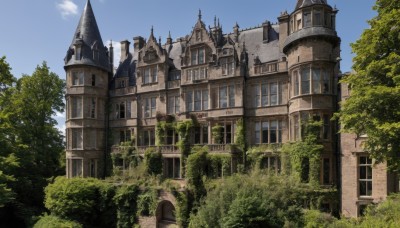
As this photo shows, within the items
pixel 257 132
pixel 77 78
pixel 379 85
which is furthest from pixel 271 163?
pixel 77 78

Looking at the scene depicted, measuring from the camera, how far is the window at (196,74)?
32500 mm

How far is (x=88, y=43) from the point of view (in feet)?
122

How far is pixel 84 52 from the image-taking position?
1435 inches

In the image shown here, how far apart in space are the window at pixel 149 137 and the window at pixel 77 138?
7014mm

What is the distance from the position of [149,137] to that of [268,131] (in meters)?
13.5

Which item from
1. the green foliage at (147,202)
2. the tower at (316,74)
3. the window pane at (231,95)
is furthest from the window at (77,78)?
the tower at (316,74)

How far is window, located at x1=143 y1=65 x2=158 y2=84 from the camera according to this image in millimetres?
35750

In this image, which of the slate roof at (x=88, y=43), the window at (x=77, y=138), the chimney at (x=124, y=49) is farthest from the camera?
the chimney at (x=124, y=49)

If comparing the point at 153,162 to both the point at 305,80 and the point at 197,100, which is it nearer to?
the point at 197,100

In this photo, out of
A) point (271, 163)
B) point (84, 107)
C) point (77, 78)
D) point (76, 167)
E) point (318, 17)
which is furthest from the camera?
point (77, 78)

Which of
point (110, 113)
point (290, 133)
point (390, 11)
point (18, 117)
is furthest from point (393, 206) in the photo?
point (18, 117)

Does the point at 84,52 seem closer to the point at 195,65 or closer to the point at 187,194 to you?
the point at 195,65

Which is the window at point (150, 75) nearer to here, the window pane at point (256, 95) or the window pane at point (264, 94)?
the window pane at point (256, 95)

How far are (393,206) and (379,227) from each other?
2.64 meters
